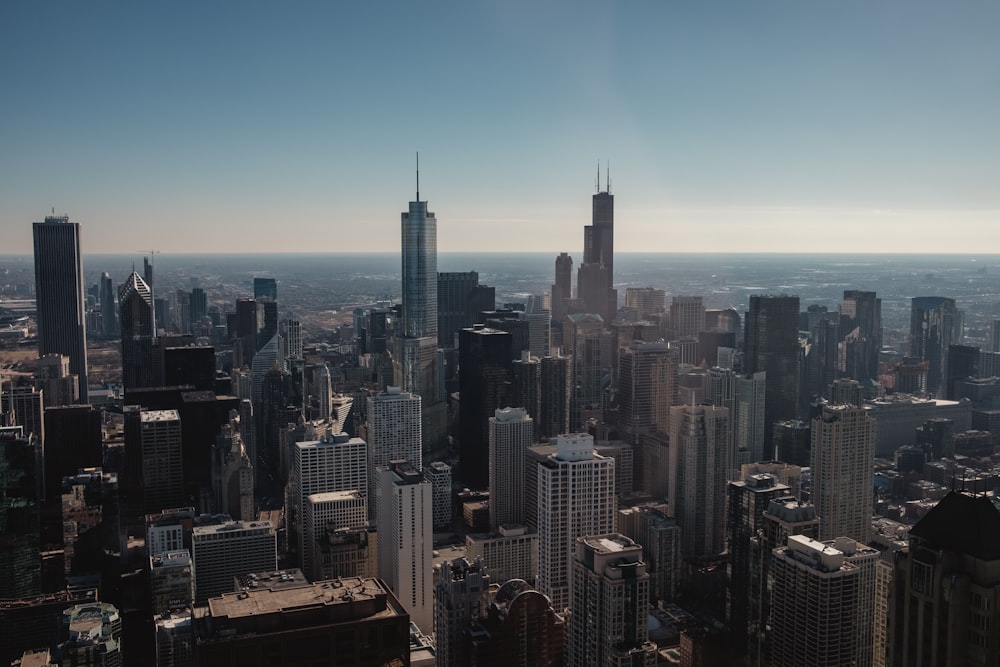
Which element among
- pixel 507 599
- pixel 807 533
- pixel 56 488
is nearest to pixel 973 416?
pixel 807 533

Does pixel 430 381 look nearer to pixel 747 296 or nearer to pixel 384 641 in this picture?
pixel 747 296

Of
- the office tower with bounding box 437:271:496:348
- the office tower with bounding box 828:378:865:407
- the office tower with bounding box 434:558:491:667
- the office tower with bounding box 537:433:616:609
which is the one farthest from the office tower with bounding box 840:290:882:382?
the office tower with bounding box 434:558:491:667

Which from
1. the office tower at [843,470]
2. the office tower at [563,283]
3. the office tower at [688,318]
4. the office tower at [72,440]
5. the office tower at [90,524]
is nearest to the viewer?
the office tower at [90,524]

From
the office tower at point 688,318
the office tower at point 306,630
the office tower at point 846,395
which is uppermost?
the office tower at point 688,318

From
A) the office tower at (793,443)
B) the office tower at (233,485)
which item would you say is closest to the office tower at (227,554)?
the office tower at (233,485)

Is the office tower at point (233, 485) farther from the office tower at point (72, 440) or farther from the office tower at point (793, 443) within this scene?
the office tower at point (793, 443)

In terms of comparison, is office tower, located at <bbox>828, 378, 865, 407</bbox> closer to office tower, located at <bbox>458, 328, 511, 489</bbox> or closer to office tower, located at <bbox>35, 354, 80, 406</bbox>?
office tower, located at <bbox>458, 328, 511, 489</bbox>
